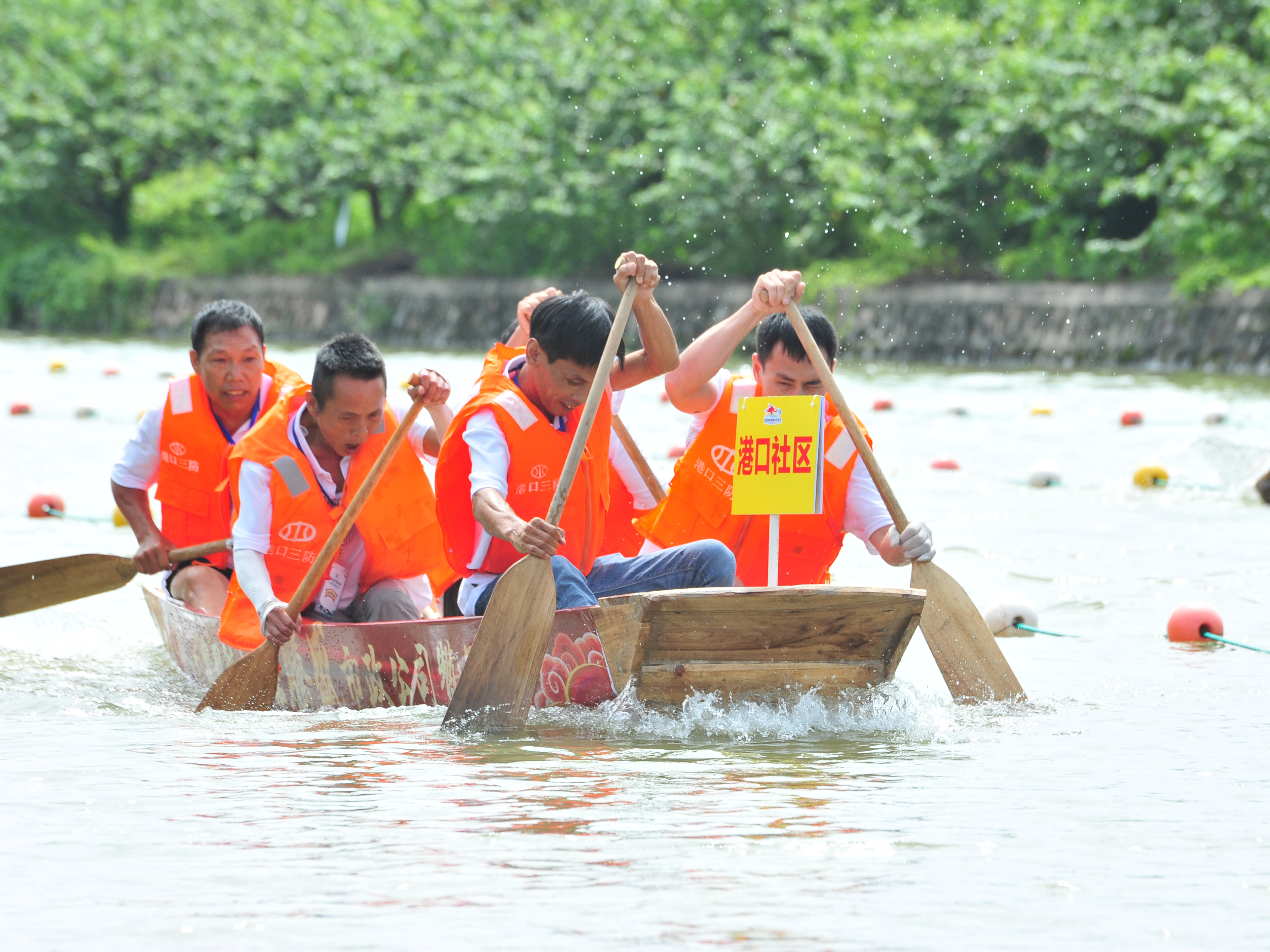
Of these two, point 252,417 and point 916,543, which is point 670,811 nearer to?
point 916,543

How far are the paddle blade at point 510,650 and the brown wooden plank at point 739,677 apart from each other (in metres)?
0.34

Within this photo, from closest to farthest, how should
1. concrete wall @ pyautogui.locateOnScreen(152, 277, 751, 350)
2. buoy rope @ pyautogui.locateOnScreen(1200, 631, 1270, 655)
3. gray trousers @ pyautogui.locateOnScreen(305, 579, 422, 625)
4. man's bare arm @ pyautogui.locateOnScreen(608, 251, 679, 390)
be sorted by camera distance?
man's bare arm @ pyautogui.locateOnScreen(608, 251, 679, 390)
gray trousers @ pyautogui.locateOnScreen(305, 579, 422, 625)
buoy rope @ pyautogui.locateOnScreen(1200, 631, 1270, 655)
concrete wall @ pyautogui.locateOnScreen(152, 277, 751, 350)

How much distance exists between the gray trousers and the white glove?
1.71 metres

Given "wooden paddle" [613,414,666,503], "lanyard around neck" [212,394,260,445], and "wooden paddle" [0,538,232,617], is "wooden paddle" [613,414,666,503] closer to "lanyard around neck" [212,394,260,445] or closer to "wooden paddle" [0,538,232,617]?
"lanyard around neck" [212,394,260,445]

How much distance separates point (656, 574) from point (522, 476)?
0.51 metres

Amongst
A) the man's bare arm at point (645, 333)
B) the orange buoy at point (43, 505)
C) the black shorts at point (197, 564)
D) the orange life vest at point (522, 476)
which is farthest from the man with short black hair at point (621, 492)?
the orange buoy at point (43, 505)

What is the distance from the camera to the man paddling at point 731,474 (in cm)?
547

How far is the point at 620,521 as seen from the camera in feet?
19.8

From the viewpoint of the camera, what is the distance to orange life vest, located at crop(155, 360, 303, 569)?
21.1ft

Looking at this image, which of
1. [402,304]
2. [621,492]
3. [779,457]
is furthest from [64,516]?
[402,304]

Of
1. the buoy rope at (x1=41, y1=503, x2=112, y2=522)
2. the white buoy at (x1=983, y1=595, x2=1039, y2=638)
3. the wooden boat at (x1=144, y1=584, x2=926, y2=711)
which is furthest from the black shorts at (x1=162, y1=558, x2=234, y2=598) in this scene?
the buoy rope at (x1=41, y1=503, x2=112, y2=522)

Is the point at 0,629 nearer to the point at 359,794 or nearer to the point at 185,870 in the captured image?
the point at 359,794

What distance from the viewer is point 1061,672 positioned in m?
6.37

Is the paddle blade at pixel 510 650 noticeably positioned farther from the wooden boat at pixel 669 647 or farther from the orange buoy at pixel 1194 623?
the orange buoy at pixel 1194 623
